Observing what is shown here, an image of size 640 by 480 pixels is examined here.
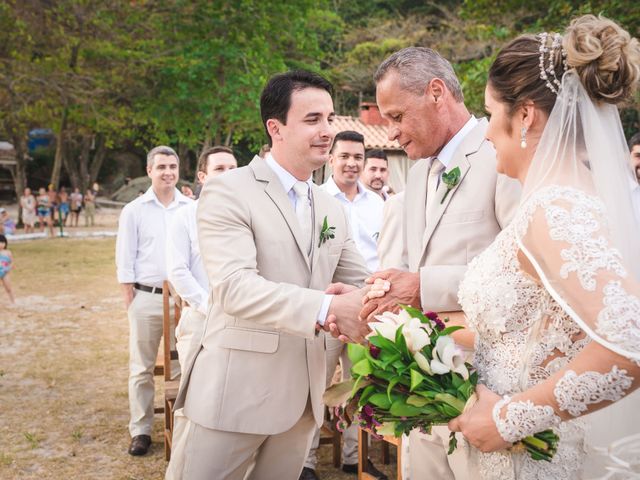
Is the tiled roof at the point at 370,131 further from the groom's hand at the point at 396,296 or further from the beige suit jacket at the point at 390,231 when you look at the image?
the groom's hand at the point at 396,296

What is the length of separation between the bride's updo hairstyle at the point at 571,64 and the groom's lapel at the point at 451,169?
70cm

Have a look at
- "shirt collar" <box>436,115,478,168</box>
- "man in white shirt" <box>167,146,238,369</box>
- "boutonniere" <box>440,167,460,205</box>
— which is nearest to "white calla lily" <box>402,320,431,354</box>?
"boutonniere" <box>440,167,460,205</box>

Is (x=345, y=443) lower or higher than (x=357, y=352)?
lower

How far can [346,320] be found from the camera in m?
2.75

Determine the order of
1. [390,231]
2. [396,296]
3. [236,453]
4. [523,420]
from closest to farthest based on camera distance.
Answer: [523,420], [396,296], [236,453], [390,231]

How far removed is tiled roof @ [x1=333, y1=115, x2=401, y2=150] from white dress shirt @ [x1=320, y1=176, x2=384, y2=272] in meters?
18.7

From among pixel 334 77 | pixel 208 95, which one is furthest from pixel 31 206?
pixel 334 77

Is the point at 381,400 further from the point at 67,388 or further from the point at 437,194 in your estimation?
the point at 67,388

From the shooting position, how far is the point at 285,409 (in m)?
2.88

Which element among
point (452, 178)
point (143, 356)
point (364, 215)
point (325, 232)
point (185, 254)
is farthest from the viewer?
point (364, 215)

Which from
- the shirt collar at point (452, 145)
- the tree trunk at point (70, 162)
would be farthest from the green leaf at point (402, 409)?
the tree trunk at point (70, 162)

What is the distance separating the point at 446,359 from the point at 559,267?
1.54ft

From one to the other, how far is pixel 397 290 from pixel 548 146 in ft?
2.97

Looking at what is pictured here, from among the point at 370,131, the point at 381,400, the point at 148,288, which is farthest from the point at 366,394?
the point at 370,131
